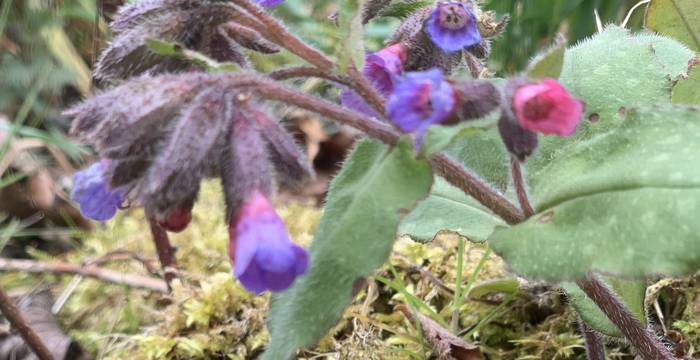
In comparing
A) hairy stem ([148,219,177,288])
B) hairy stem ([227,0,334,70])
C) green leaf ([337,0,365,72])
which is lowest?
hairy stem ([148,219,177,288])

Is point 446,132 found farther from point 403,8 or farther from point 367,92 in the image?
point 403,8

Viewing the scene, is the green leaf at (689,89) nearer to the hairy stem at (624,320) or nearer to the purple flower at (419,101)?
the hairy stem at (624,320)

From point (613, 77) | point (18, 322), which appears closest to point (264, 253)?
point (613, 77)

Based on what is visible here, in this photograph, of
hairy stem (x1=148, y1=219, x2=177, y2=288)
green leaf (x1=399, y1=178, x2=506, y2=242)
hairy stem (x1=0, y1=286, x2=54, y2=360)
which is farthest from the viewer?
hairy stem (x1=148, y1=219, x2=177, y2=288)

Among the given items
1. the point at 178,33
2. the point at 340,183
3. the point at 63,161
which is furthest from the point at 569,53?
the point at 63,161

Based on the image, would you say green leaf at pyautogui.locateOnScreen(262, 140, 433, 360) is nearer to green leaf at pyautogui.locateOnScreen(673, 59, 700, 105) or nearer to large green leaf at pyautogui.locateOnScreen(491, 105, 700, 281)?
large green leaf at pyautogui.locateOnScreen(491, 105, 700, 281)

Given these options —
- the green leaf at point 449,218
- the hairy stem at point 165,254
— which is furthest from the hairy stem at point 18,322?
the green leaf at point 449,218

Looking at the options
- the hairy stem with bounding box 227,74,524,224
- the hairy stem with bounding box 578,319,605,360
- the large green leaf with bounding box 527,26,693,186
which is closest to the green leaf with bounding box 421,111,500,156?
the hairy stem with bounding box 227,74,524,224
